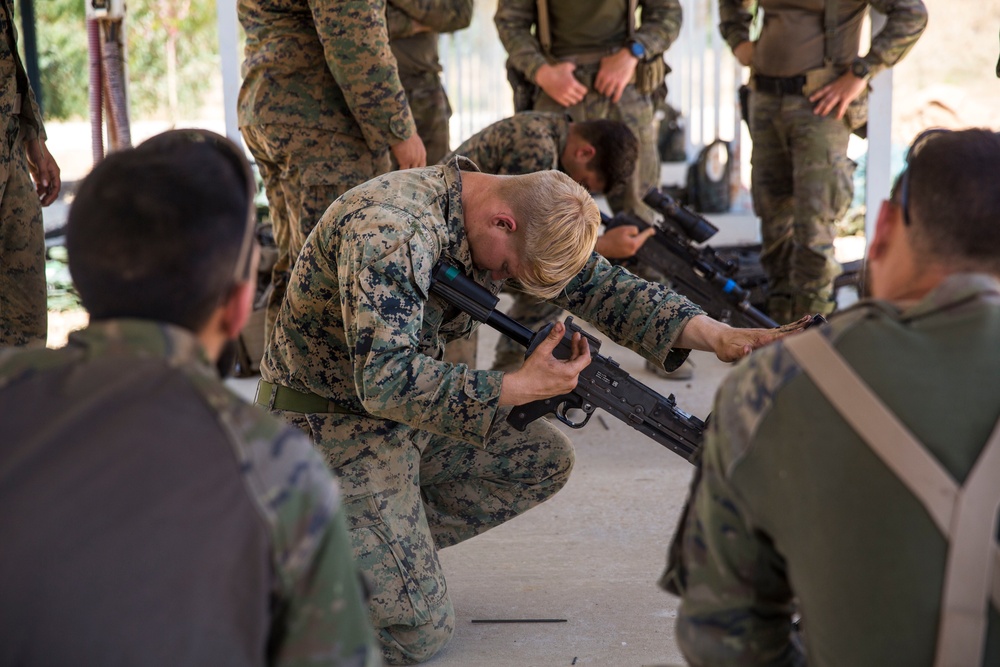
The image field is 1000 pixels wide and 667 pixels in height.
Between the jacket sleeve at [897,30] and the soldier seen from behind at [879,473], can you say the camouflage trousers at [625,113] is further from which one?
the soldier seen from behind at [879,473]

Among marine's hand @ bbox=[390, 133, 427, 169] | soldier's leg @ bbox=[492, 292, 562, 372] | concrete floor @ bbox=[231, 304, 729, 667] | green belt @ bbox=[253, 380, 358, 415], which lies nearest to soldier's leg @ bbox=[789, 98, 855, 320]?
soldier's leg @ bbox=[492, 292, 562, 372]

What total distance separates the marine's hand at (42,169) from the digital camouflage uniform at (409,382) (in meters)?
1.52

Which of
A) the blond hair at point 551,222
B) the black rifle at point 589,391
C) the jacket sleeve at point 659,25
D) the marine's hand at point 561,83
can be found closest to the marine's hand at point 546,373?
the black rifle at point 589,391

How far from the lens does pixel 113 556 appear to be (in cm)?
111

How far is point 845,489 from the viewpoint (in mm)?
1277

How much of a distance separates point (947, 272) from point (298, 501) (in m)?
0.88

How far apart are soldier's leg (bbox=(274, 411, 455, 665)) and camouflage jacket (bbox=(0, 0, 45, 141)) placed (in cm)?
160

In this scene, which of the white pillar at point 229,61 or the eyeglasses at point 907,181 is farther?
the white pillar at point 229,61

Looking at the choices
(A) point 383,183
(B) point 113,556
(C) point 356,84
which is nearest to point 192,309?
(B) point 113,556

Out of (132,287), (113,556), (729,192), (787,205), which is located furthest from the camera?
(729,192)

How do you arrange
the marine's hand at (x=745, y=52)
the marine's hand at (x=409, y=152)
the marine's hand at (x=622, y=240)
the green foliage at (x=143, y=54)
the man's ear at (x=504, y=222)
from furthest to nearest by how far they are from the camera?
1. the green foliage at (x=143, y=54)
2. the marine's hand at (x=745, y=52)
3. the marine's hand at (x=622, y=240)
4. the marine's hand at (x=409, y=152)
5. the man's ear at (x=504, y=222)

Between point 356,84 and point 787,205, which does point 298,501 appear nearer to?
point 356,84

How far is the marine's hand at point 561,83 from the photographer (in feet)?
17.2

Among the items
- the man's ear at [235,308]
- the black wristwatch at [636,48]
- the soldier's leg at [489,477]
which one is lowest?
the soldier's leg at [489,477]
